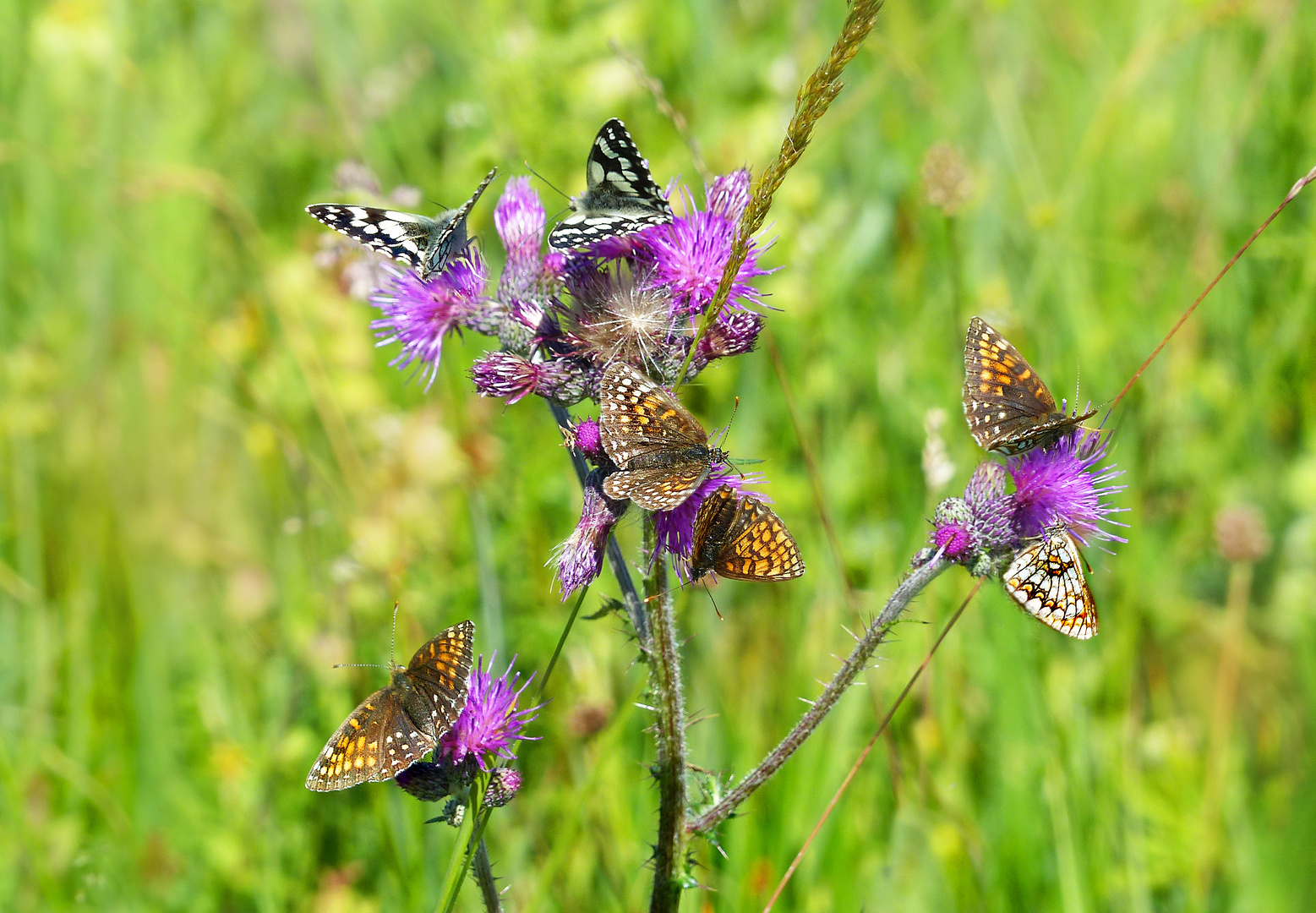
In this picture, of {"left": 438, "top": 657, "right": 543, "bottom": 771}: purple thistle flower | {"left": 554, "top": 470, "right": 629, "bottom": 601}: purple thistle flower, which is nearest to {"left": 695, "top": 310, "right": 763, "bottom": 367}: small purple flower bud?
{"left": 554, "top": 470, "right": 629, "bottom": 601}: purple thistle flower

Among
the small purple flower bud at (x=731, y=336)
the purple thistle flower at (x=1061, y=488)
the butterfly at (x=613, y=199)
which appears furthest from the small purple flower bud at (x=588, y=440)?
the purple thistle flower at (x=1061, y=488)

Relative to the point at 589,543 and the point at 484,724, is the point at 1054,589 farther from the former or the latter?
the point at 484,724

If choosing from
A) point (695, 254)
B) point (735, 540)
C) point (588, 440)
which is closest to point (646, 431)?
point (588, 440)

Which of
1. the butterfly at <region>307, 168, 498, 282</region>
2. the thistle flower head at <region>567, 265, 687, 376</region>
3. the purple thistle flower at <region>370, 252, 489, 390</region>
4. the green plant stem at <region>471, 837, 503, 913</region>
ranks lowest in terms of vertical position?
the green plant stem at <region>471, 837, 503, 913</region>

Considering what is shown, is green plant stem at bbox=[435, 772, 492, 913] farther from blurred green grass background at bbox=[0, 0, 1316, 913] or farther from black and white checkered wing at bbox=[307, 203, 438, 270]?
black and white checkered wing at bbox=[307, 203, 438, 270]

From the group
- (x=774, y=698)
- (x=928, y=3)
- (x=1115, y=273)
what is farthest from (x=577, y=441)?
(x=928, y=3)

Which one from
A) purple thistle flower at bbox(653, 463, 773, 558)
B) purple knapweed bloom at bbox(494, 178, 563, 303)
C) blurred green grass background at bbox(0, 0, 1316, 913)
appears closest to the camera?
purple thistle flower at bbox(653, 463, 773, 558)
